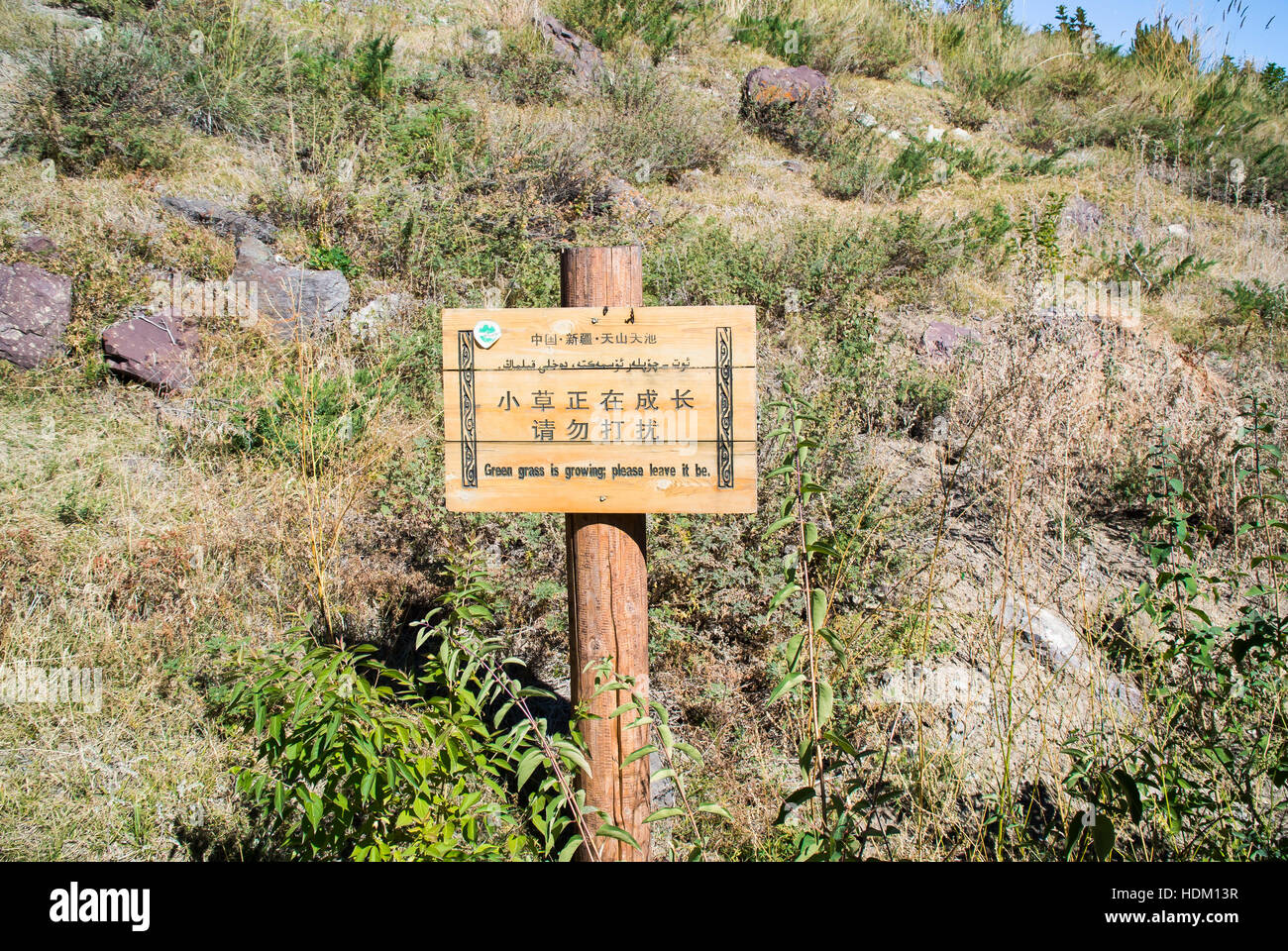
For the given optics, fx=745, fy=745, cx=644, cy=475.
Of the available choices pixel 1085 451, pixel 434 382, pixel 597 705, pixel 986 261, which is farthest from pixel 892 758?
pixel 986 261

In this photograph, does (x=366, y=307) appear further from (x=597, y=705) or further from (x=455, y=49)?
(x=455, y=49)

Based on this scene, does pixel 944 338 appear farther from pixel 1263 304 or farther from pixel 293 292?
pixel 293 292

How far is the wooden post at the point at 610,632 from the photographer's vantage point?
2.10 meters

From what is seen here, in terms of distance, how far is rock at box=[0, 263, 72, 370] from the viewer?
4598mm

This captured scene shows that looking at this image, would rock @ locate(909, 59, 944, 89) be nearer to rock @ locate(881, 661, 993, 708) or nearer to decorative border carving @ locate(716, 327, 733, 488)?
rock @ locate(881, 661, 993, 708)

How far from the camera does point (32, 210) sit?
5.34 metres

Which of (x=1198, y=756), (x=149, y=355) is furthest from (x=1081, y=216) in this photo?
(x=149, y=355)

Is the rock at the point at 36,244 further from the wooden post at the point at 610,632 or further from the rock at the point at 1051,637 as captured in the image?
the rock at the point at 1051,637

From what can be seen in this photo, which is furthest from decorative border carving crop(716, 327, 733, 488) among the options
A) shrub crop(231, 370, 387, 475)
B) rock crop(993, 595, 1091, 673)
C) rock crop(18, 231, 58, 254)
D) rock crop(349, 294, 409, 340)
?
rock crop(18, 231, 58, 254)

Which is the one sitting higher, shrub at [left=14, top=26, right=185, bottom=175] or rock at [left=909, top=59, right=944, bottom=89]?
rock at [left=909, top=59, right=944, bottom=89]

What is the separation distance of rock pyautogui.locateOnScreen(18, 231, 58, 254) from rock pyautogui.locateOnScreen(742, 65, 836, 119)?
7.49m

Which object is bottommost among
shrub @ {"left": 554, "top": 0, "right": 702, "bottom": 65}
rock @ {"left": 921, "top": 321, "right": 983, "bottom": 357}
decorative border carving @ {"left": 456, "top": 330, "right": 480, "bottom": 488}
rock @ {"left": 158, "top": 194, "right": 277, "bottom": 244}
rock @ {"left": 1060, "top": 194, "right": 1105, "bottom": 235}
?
decorative border carving @ {"left": 456, "top": 330, "right": 480, "bottom": 488}

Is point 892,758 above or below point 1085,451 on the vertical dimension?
below
